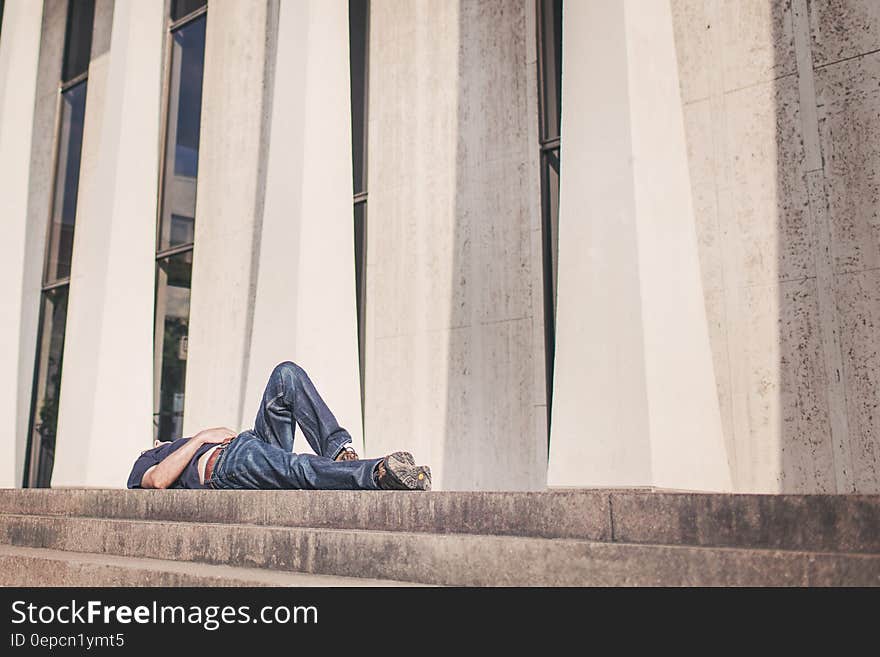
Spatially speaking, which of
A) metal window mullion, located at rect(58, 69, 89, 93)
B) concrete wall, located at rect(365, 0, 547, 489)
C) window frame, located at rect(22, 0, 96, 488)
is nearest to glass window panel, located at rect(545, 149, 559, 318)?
concrete wall, located at rect(365, 0, 547, 489)

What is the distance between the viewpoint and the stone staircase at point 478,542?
336 cm

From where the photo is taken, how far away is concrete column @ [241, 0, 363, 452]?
9648mm

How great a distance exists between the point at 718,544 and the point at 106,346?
33.8 ft

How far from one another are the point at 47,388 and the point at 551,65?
39.3 feet

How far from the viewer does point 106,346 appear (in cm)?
1210

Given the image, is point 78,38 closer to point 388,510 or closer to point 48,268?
point 48,268

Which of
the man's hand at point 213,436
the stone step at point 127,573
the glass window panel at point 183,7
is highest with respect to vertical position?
the glass window panel at point 183,7

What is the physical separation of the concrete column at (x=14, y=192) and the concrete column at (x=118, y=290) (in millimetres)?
2787

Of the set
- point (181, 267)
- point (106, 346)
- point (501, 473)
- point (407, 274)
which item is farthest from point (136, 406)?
point (501, 473)

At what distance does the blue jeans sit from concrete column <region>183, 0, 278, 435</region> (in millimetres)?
5331

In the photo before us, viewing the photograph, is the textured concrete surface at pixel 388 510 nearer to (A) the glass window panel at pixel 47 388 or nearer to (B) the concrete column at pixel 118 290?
(B) the concrete column at pixel 118 290

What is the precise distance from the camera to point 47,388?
1667 centimetres

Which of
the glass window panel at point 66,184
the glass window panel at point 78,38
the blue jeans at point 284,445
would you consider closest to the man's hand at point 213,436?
the blue jeans at point 284,445
